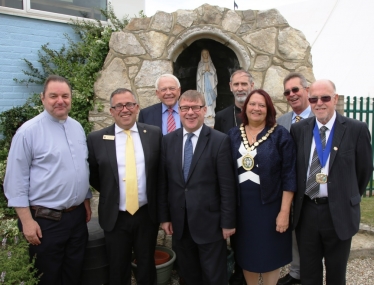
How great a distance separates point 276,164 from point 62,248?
171 cm

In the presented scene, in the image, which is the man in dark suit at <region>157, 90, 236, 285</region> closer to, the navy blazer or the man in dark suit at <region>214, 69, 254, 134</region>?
the navy blazer

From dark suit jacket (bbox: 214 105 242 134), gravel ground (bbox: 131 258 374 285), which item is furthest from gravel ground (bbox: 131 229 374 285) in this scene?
dark suit jacket (bbox: 214 105 242 134)

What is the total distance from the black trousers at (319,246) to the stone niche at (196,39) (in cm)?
315

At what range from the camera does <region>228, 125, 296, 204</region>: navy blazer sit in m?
2.48

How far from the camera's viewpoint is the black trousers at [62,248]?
2465 millimetres

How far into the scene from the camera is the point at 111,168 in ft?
8.63

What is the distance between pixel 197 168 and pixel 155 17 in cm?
370

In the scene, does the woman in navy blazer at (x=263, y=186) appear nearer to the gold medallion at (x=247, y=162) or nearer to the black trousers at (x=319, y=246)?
the gold medallion at (x=247, y=162)

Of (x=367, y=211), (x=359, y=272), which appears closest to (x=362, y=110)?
(x=367, y=211)

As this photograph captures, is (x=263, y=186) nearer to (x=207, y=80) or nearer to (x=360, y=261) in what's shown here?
(x=360, y=261)

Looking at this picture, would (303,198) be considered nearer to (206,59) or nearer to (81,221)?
(81,221)

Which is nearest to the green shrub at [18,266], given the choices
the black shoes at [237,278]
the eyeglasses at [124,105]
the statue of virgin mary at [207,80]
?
the eyeglasses at [124,105]

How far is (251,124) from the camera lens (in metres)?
2.62

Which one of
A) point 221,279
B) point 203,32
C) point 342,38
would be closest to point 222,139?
point 221,279
